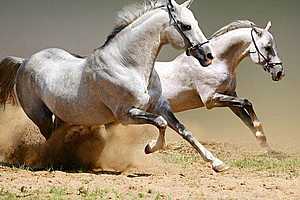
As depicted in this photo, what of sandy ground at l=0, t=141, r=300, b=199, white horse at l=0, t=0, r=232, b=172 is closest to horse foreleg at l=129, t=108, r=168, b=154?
white horse at l=0, t=0, r=232, b=172

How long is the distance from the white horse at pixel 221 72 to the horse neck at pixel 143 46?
115 cm

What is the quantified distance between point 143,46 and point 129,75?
0.79 ft

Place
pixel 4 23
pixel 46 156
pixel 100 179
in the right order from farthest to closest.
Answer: pixel 4 23 → pixel 46 156 → pixel 100 179

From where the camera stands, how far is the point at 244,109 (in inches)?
234

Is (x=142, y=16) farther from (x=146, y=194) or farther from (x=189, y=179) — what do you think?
(x=146, y=194)

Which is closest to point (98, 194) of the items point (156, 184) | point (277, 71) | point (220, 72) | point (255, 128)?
point (156, 184)

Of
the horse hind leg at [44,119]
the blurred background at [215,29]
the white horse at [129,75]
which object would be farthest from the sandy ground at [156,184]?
the blurred background at [215,29]

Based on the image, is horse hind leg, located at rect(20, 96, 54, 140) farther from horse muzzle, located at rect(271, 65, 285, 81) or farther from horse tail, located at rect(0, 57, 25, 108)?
horse muzzle, located at rect(271, 65, 285, 81)

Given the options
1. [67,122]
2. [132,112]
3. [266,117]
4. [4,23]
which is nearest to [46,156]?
[67,122]

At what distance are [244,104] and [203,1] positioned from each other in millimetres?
1437

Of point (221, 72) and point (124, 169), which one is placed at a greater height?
point (221, 72)

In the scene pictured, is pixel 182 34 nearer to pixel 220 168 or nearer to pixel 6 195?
pixel 220 168

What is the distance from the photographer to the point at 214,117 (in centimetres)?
674

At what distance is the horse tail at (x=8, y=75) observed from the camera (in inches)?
221
